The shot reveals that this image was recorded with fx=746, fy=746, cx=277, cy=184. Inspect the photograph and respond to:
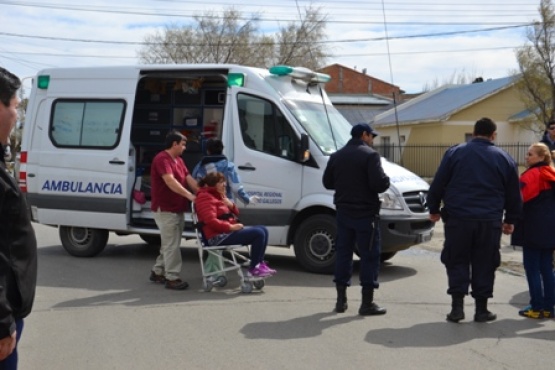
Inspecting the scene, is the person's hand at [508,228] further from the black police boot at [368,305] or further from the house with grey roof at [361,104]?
the house with grey roof at [361,104]

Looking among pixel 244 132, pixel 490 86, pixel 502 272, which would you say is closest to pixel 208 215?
pixel 244 132

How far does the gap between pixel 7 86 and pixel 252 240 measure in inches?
217

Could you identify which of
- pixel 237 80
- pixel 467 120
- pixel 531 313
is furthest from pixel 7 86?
pixel 467 120

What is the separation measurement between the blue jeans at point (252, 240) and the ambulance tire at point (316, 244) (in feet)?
4.21

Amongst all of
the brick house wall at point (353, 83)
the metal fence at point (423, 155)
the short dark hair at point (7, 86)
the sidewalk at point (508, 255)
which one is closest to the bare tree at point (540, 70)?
the metal fence at point (423, 155)

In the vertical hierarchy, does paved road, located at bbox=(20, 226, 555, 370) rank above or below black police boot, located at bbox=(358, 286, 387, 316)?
below

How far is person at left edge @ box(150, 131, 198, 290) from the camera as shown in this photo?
889cm

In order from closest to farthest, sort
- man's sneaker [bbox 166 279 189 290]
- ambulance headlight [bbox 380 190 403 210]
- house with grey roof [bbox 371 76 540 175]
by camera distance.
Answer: man's sneaker [bbox 166 279 189 290] → ambulance headlight [bbox 380 190 403 210] → house with grey roof [bbox 371 76 540 175]

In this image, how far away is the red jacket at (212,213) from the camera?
28.0 feet

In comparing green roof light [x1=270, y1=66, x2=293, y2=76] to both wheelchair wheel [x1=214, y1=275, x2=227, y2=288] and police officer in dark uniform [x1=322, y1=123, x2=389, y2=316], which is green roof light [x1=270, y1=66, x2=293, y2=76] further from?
wheelchair wheel [x1=214, y1=275, x2=227, y2=288]

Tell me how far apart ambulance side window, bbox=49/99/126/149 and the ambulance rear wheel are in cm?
127

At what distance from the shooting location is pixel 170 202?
9.10 meters

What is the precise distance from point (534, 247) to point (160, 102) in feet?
21.7

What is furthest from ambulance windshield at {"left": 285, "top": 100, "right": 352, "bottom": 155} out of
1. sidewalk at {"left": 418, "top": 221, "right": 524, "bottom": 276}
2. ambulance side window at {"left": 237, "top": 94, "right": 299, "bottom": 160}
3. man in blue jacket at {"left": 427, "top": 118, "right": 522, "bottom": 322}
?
sidewalk at {"left": 418, "top": 221, "right": 524, "bottom": 276}
